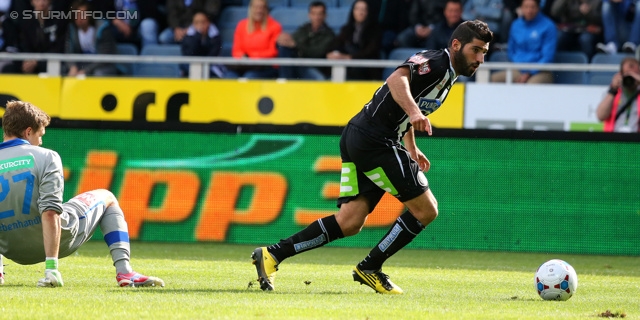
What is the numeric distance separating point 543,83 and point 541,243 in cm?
361

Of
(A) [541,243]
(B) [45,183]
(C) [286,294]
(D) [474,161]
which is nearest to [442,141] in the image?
(D) [474,161]

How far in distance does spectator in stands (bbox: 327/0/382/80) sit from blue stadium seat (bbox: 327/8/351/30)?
3.93 ft

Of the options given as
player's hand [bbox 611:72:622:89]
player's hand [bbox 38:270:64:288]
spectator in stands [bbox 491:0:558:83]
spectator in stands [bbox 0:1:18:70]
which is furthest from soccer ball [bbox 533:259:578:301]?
spectator in stands [bbox 0:1:18:70]

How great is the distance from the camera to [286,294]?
7.64 meters

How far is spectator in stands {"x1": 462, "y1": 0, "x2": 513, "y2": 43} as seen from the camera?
16609 mm

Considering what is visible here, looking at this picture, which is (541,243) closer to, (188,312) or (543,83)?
(543,83)

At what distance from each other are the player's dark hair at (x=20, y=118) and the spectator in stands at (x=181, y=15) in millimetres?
10280

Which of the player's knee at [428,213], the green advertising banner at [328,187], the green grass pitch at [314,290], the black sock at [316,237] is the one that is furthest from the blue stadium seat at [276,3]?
the player's knee at [428,213]

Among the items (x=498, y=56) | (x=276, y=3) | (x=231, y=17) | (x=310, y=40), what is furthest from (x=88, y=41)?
(x=498, y=56)

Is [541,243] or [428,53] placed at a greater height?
[428,53]

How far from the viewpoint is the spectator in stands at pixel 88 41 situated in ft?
56.0

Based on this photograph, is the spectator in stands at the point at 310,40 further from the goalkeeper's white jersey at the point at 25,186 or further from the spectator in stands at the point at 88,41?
the goalkeeper's white jersey at the point at 25,186

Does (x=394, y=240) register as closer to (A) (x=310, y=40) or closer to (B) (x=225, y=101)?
(B) (x=225, y=101)

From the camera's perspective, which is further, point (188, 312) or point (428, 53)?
point (428, 53)
